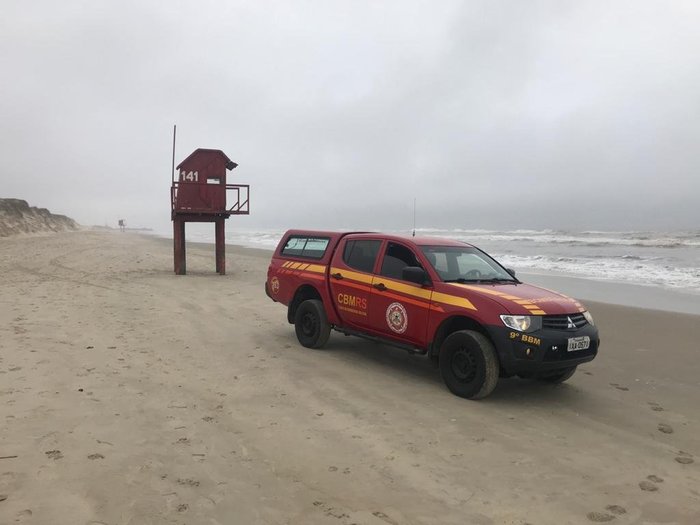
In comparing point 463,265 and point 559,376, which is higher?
point 463,265

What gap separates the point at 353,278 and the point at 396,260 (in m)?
0.71

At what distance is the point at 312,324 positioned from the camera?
24.5 feet

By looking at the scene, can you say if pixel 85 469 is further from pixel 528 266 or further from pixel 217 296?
pixel 528 266

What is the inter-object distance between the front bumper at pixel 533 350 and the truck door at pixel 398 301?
897 millimetres

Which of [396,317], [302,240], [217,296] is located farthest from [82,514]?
[217,296]

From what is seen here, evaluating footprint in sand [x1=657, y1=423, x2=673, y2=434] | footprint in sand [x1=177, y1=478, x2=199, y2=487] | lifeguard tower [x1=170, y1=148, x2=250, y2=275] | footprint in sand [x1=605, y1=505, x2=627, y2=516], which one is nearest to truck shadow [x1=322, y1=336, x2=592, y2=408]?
footprint in sand [x1=657, y1=423, x2=673, y2=434]

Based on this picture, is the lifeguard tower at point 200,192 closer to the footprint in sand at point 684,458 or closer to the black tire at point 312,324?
the black tire at point 312,324

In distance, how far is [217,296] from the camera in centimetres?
1250

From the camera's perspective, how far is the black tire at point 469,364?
5199mm

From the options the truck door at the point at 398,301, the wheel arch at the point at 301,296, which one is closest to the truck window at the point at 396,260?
the truck door at the point at 398,301

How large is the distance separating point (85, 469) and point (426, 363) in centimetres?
439

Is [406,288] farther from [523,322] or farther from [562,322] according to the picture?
[562,322]

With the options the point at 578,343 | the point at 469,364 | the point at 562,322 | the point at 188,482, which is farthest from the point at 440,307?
the point at 188,482

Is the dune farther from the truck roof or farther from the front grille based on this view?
the front grille
